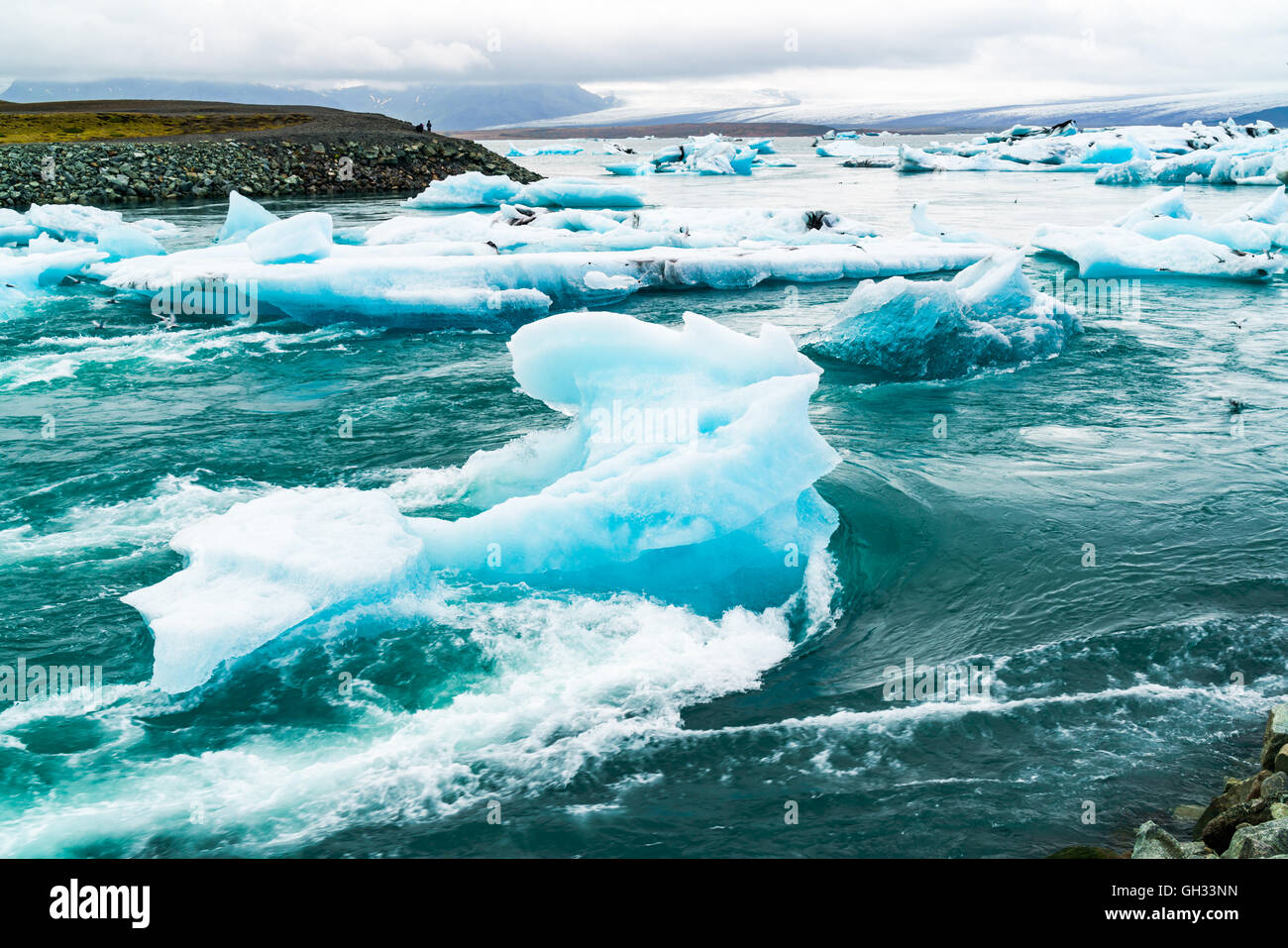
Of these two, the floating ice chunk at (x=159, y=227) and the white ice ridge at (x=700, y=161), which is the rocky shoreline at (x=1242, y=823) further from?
the white ice ridge at (x=700, y=161)

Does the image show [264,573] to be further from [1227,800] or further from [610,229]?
[610,229]

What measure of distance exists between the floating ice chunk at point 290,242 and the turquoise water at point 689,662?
543 cm

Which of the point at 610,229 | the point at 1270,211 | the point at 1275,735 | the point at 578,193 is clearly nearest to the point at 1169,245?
the point at 1270,211

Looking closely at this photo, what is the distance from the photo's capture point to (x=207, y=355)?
1270 cm

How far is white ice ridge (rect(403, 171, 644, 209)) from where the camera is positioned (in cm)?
3120

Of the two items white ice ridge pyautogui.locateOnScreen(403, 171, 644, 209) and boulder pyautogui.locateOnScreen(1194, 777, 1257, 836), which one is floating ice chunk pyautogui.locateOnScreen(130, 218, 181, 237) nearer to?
white ice ridge pyautogui.locateOnScreen(403, 171, 644, 209)

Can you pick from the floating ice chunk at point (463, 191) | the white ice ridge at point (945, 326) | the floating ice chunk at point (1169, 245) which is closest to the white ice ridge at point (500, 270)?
the floating ice chunk at point (1169, 245)

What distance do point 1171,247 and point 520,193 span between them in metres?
20.4

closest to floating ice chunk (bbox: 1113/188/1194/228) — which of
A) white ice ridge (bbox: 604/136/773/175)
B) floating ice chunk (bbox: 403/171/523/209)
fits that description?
floating ice chunk (bbox: 403/171/523/209)

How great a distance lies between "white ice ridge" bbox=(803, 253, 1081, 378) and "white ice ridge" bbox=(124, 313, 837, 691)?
4695mm

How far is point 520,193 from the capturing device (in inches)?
1257
